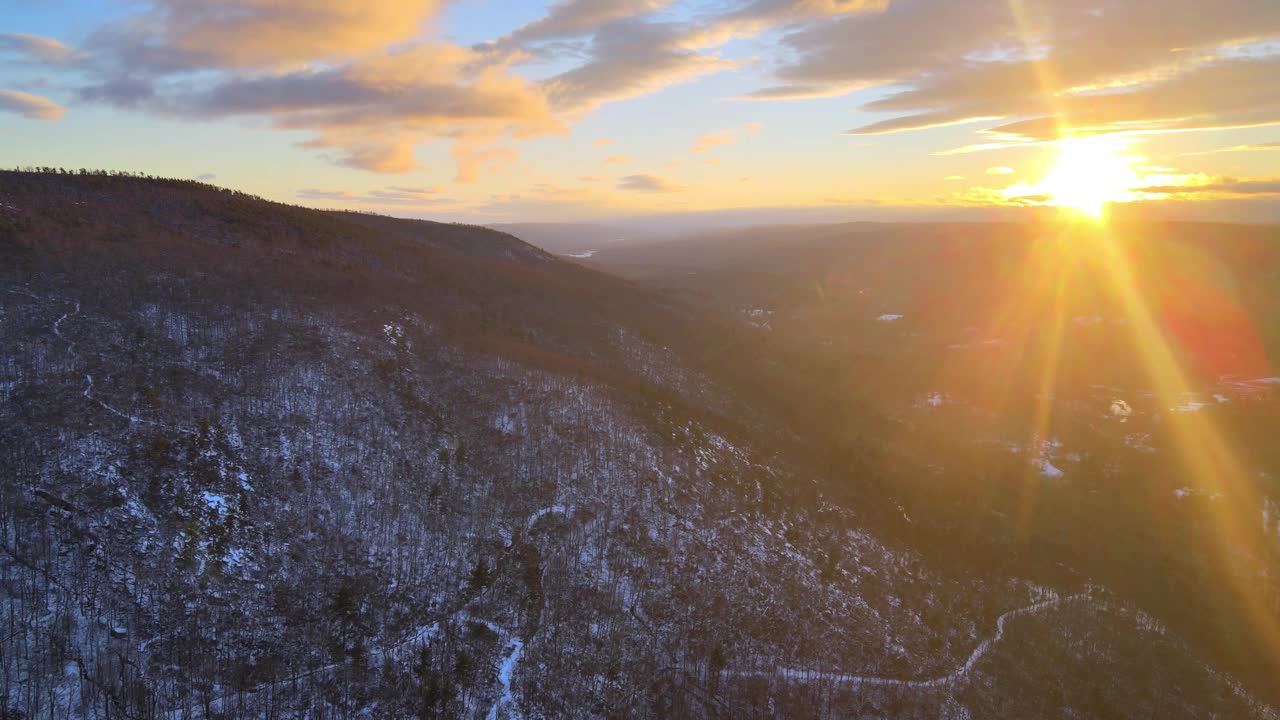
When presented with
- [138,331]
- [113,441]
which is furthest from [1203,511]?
[138,331]

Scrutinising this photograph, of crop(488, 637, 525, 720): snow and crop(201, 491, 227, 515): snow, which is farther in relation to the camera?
crop(201, 491, 227, 515): snow

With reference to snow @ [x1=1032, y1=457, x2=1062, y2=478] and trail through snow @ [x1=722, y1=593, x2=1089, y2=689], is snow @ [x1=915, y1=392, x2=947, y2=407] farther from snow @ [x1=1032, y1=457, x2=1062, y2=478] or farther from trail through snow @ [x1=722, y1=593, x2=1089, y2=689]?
trail through snow @ [x1=722, y1=593, x2=1089, y2=689]

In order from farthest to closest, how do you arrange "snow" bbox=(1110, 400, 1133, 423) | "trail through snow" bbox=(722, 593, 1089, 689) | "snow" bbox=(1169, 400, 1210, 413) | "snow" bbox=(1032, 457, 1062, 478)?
"snow" bbox=(1169, 400, 1210, 413), "snow" bbox=(1110, 400, 1133, 423), "snow" bbox=(1032, 457, 1062, 478), "trail through snow" bbox=(722, 593, 1089, 689)

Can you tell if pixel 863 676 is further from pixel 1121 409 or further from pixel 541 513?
pixel 1121 409

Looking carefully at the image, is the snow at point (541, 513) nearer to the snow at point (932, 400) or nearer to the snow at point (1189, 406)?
the snow at point (932, 400)

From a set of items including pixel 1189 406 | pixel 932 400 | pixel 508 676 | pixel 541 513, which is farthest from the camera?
pixel 932 400

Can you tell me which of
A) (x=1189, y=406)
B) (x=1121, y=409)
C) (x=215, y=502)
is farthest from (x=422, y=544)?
(x=1189, y=406)

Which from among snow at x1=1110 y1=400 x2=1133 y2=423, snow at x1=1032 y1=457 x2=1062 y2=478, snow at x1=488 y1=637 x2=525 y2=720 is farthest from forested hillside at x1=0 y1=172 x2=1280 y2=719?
snow at x1=1110 y1=400 x2=1133 y2=423

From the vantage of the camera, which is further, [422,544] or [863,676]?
[422,544]
